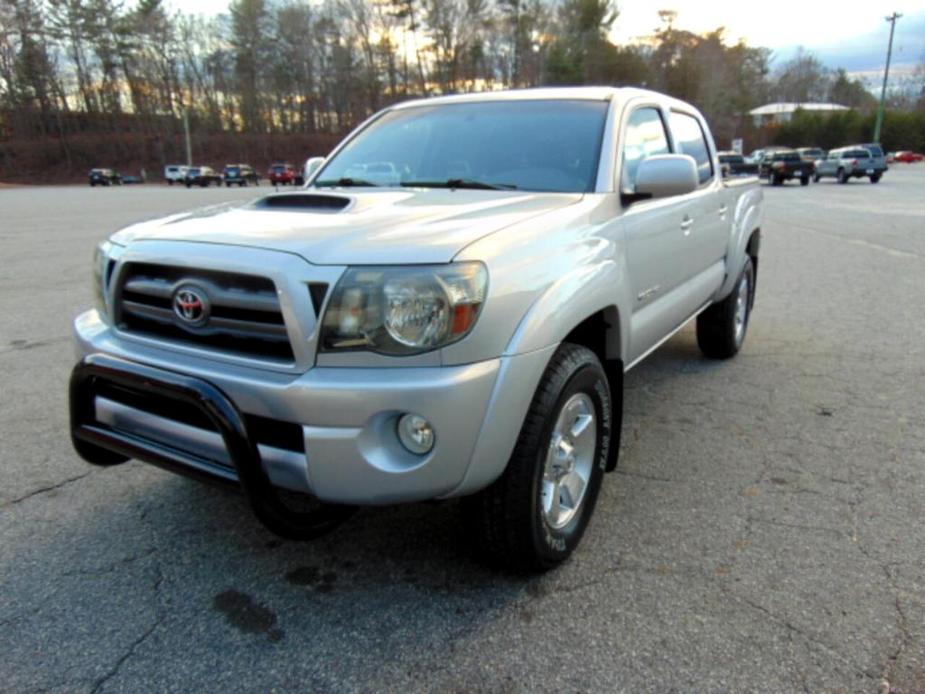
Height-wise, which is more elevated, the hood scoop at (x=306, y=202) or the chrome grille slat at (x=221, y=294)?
the hood scoop at (x=306, y=202)

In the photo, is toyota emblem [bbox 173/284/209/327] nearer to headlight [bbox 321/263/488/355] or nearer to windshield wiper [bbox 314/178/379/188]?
headlight [bbox 321/263/488/355]

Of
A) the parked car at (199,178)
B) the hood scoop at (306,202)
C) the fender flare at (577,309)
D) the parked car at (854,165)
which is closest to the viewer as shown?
the fender flare at (577,309)

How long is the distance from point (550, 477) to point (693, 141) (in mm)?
3062

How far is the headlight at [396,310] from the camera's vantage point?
6.64ft

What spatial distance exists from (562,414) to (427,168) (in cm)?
160

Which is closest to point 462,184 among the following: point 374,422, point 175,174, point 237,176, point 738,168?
point 374,422

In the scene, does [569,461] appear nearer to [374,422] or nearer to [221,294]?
[374,422]

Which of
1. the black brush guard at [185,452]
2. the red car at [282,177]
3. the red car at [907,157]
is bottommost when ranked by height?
the red car at [907,157]

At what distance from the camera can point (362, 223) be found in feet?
7.61

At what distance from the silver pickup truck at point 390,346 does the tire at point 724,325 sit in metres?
2.23

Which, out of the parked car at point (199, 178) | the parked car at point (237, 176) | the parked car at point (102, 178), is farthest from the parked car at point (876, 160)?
the parked car at point (102, 178)

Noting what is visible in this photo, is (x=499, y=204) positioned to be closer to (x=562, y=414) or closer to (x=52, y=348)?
(x=562, y=414)

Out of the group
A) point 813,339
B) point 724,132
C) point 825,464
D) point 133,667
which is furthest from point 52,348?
point 724,132

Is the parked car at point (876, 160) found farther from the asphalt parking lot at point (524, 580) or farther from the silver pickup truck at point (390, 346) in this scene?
the silver pickup truck at point (390, 346)
